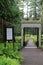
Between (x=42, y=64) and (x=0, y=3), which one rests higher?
(x=0, y=3)

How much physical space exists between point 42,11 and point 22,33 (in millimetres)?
3750

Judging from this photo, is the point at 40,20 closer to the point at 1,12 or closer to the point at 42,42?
the point at 42,42

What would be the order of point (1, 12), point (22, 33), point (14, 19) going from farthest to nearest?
point (22, 33)
point (14, 19)
point (1, 12)

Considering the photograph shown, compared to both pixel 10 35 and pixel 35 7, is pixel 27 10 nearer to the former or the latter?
pixel 35 7

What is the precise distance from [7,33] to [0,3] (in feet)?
9.24

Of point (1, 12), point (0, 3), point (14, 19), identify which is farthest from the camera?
point (14, 19)

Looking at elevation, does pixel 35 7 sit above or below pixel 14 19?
above

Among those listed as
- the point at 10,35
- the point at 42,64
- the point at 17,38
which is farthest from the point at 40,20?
the point at 42,64

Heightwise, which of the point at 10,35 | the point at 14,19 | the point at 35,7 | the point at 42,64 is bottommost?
the point at 42,64

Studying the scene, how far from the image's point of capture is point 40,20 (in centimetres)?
3134

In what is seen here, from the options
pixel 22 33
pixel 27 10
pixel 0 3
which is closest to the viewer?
→ pixel 0 3

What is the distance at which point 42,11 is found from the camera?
30844mm

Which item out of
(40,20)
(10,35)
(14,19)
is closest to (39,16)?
(40,20)

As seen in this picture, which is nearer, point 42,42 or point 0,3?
point 0,3
